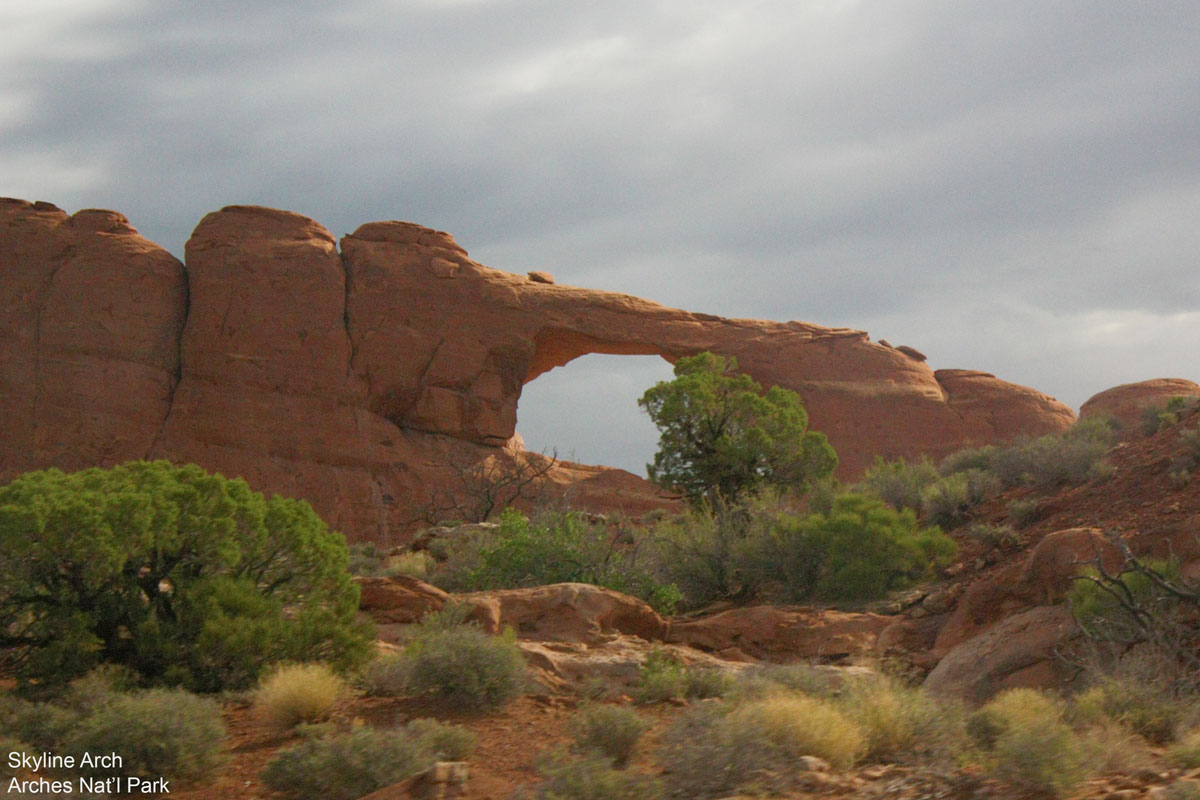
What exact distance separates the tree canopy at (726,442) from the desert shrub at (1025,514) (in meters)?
6.72

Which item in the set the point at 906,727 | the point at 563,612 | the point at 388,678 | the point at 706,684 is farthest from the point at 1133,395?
the point at 388,678

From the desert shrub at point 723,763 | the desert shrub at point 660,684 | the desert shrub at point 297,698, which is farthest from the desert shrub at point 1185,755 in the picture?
the desert shrub at point 297,698

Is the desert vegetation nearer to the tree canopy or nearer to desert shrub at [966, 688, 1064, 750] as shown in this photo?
desert shrub at [966, 688, 1064, 750]

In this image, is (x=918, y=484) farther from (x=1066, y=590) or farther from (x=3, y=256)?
(x=3, y=256)

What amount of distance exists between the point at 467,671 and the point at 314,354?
22767mm

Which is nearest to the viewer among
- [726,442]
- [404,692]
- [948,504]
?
[404,692]

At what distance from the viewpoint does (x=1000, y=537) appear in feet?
46.6

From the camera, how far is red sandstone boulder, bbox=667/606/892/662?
1165 centimetres

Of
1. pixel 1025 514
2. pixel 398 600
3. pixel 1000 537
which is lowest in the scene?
pixel 398 600

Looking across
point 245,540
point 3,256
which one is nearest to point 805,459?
point 245,540

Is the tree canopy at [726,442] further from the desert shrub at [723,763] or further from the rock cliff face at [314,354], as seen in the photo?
the desert shrub at [723,763]

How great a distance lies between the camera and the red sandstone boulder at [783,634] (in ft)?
38.2

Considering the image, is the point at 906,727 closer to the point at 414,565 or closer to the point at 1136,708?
the point at 1136,708

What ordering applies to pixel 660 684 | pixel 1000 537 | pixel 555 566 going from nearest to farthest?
1. pixel 660 684
2. pixel 555 566
3. pixel 1000 537
